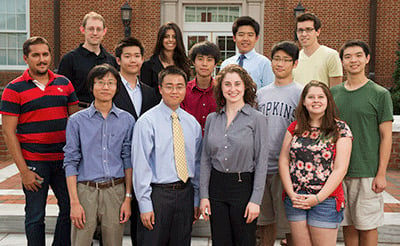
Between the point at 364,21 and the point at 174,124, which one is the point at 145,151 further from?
the point at 364,21

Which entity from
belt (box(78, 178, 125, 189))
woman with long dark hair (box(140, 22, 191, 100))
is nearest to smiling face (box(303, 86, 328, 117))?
woman with long dark hair (box(140, 22, 191, 100))

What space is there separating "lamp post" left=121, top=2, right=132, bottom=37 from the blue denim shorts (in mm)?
10487

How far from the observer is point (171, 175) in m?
3.00

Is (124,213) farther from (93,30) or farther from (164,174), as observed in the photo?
(93,30)

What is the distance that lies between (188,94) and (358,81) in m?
1.38

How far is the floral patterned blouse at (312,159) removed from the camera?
303 cm

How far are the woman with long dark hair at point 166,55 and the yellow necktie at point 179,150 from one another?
0.91 meters

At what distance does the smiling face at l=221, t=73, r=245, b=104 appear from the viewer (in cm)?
302

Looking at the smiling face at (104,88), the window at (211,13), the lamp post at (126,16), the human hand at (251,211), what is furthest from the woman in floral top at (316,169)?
the window at (211,13)

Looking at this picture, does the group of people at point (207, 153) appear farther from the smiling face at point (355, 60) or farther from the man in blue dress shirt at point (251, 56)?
the man in blue dress shirt at point (251, 56)

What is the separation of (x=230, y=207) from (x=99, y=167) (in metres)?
0.98

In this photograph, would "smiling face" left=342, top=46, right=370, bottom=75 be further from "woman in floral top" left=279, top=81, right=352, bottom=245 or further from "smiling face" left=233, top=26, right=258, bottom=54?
"smiling face" left=233, top=26, right=258, bottom=54

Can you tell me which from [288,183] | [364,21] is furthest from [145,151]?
[364,21]

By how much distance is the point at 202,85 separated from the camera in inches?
142
